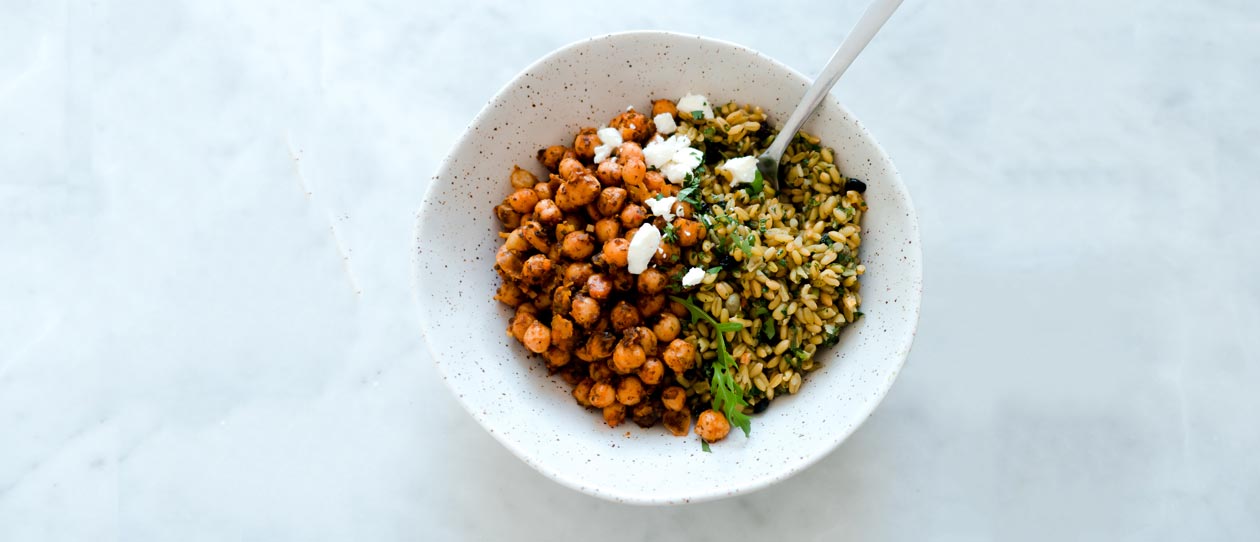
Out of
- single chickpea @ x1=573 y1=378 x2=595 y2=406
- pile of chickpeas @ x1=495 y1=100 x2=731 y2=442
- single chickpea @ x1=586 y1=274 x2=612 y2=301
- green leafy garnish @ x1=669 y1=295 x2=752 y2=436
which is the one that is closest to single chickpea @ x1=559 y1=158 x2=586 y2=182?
pile of chickpeas @ x1=495 y1=100 x2=731 y2=442

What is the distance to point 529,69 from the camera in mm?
1976

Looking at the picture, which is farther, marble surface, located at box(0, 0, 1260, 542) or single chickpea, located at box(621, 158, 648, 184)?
marble surface, located at box(0, 0, 1260, 542)

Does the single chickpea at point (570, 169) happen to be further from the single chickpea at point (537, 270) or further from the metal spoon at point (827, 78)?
the metal spoon at point (827, 78)

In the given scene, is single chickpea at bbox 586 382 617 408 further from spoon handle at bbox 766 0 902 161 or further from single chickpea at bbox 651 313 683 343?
spoon handle at bbox 766 0 902 161

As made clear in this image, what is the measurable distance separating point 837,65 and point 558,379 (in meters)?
0.85

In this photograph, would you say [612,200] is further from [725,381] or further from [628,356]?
[725,381]

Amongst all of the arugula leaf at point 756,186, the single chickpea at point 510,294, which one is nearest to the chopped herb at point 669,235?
the arugula leaf at point 756,186

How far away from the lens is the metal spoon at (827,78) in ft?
5.93

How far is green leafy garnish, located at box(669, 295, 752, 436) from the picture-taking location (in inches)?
74.1

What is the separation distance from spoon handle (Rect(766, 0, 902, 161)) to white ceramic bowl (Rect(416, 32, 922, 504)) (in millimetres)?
47

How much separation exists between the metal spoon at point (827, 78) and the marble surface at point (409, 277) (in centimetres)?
43

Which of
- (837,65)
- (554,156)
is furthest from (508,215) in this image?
(837,65)

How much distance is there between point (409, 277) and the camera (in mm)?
2176

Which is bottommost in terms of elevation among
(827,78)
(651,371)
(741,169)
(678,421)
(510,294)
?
(678,421)
